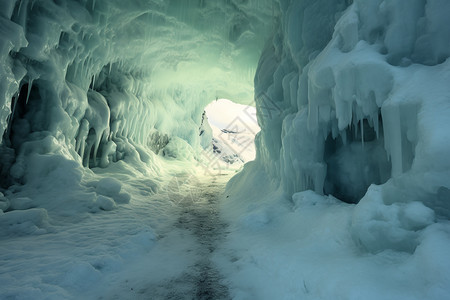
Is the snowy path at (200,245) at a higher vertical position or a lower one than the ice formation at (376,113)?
lower

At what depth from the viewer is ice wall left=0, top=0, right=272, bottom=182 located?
294 inches

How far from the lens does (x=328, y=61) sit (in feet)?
16.7

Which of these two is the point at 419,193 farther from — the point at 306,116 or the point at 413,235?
the point at 306,116

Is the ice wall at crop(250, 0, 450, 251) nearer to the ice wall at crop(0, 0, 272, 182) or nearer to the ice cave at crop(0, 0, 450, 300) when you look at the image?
the ice cave at crop(0, 0, 450, 300)

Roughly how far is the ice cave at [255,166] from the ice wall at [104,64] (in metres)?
0.07

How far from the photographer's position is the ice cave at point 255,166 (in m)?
3.24

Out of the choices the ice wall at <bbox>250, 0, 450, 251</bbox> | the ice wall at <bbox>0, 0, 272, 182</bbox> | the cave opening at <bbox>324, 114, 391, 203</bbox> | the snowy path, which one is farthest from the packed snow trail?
the ice wall at <bbox>0, 0, 272, 182</bbox>

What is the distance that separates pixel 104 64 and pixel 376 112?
11.3 metres

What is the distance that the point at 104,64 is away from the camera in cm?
1172

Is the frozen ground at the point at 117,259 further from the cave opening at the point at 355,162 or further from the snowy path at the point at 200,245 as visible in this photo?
the cave opening at the point at 355,162

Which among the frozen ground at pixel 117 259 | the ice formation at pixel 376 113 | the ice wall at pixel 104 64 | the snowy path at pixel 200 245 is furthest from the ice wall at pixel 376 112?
the ice wall at pixel 104 64

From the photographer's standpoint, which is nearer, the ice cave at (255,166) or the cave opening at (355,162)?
the ice cave at (255,166)

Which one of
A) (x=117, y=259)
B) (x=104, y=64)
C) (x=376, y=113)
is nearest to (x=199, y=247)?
(x=117, y=259)

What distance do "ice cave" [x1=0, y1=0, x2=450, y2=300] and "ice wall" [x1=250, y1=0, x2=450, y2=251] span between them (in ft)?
0.08
